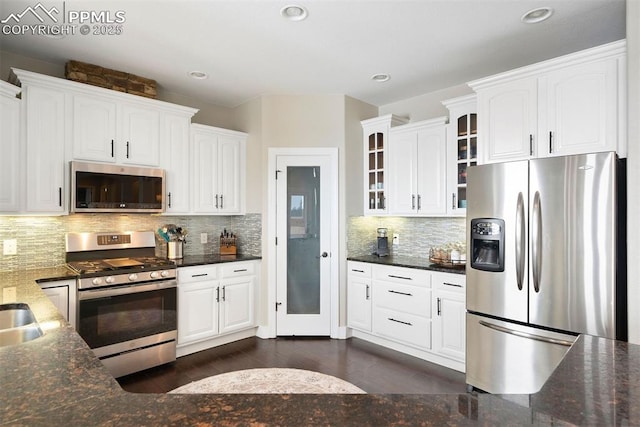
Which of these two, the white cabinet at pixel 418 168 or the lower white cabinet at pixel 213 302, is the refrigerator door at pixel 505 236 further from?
the lower white cabinet at pixel 213 302

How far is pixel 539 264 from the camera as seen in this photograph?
2.43 m

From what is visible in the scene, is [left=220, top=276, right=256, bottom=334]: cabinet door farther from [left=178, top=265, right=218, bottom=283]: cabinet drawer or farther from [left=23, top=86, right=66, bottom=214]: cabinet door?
[left=23, top=86, right=66, bottom=214]: cabinet door

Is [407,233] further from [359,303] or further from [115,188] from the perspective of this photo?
[115,188]

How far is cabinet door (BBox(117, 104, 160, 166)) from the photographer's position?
11.0 feet

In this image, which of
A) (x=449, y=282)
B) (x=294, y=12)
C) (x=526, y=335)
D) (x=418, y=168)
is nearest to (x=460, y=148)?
(x=418, y=168)

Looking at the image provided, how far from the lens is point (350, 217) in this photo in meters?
4.20

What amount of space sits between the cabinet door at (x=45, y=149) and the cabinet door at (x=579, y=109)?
3.87 metres

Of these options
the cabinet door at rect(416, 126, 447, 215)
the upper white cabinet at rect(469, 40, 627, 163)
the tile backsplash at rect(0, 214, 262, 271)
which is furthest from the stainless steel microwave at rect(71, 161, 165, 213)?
the upper white cabinet at rect(469, 40, 627, 163)

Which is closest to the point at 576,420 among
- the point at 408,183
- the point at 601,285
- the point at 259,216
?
the point at 601,285

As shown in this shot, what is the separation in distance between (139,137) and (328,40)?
6.67 ft

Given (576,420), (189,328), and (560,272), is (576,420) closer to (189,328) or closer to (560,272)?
(560,272)

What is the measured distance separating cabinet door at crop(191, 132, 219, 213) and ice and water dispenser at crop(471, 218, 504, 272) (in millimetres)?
2757

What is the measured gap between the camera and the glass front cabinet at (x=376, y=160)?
4125 mm

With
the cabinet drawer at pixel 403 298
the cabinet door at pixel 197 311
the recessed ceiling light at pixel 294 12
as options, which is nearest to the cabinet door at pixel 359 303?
the cabinet drawer at pixel 403 298
